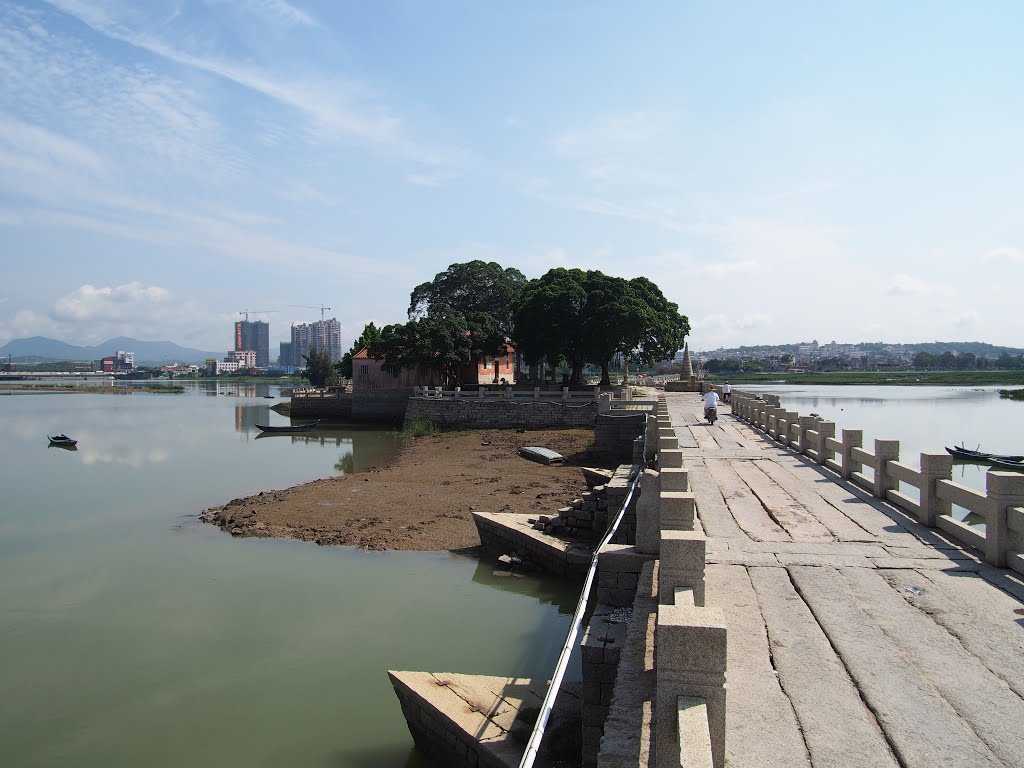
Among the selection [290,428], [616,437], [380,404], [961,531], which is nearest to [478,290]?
[380,404]

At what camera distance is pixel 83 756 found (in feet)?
25.8

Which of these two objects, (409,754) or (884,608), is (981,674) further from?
(409,754)

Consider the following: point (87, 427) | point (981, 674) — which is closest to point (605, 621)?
point (981, 674)

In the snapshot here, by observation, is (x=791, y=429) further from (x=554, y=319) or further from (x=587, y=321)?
(x=554, y=319)

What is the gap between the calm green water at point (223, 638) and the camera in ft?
26.5

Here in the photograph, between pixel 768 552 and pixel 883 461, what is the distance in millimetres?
3387

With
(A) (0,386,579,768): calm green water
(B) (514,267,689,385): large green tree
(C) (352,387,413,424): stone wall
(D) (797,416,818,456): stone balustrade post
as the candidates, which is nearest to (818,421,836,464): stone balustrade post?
(D) (797,416,818,456): stone balustrade post

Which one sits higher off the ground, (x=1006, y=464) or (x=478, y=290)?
(x=478, y=290)

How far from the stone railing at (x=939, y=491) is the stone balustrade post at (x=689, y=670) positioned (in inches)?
161

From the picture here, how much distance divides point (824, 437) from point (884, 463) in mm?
3159

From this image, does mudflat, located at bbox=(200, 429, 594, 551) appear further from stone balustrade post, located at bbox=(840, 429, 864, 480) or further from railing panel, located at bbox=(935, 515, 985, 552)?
railing panel, located at bbox=(935, 515, 985, 552)

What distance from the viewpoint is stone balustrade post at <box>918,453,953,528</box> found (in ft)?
24.1

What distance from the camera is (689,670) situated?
306 cm

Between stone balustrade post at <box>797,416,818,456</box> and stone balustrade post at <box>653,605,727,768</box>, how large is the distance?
11.1 meters
